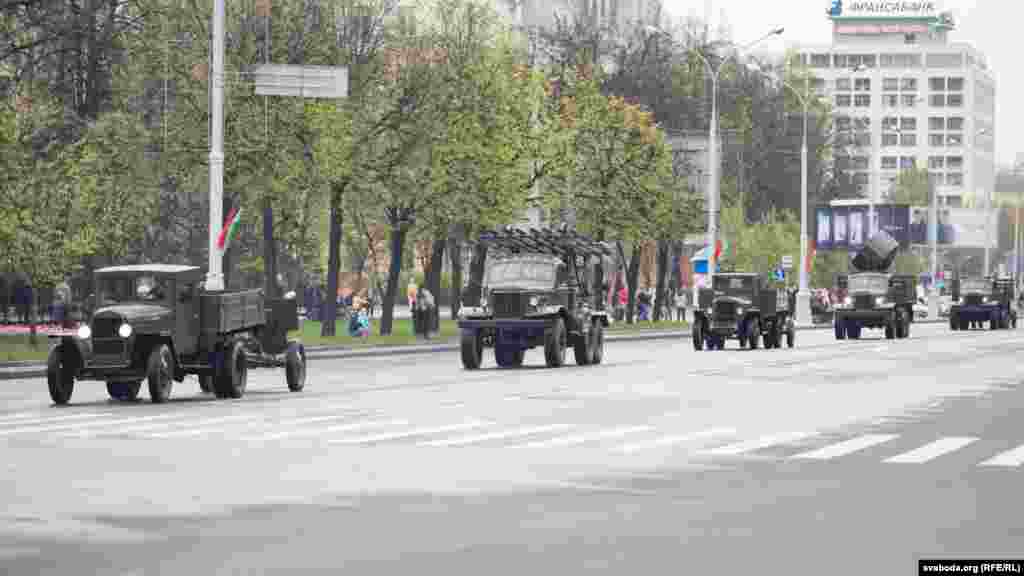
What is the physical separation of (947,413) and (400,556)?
15.7m

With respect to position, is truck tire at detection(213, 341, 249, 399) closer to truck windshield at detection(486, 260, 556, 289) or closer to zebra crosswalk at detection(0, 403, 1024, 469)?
zebra crosswalk at detection(0, 403, 1024, 469)

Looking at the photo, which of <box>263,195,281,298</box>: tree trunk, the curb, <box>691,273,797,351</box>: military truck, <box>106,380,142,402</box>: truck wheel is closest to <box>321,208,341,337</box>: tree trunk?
<box>263,195,281,298</box>: tree trunk

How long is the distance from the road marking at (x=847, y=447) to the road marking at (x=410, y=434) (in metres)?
4.34

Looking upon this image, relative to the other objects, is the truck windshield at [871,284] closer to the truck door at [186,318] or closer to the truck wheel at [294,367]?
the truck wheel at [294,367]

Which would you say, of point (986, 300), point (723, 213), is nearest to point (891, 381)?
point (986, 300)

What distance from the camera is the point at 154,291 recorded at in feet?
93.7

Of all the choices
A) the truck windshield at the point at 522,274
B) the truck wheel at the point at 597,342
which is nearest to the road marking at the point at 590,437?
the truck windshield at the point at 522,274

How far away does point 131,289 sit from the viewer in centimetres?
2861

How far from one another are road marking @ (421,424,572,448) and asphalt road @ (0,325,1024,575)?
5cm

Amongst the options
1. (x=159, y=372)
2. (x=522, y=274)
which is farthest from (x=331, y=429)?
(x=522, y=274)

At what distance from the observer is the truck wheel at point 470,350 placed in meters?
41.2

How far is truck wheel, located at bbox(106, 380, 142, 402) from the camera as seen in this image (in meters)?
28.8

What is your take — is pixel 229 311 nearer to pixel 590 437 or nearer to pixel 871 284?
pixel 590 437

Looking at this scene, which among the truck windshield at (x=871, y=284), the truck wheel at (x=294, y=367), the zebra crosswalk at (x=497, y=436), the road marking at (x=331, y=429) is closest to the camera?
the zebra crosswalk at (x=497, y=436)
